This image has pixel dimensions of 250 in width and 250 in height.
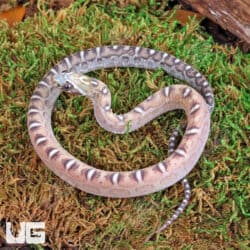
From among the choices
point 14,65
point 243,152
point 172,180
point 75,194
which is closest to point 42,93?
point 14,65

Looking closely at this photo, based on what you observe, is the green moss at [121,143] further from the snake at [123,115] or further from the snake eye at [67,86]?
the snake eye at [67,86]

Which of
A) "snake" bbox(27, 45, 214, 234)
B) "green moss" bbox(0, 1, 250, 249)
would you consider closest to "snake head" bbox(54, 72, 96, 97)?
"snake" bbox(27, 45, 214, 234)

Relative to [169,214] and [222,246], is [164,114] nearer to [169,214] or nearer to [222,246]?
[169,214]

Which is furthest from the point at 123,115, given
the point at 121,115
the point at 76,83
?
the point at 76,83

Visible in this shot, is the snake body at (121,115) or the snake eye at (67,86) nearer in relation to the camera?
the snake body at (121,115)

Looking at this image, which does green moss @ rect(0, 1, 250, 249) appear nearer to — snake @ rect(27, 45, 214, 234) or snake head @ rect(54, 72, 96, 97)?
snake @ rect(27, 45, 214, 234)

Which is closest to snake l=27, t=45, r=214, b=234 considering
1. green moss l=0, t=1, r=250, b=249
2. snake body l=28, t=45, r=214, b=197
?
snake body l=28, t=45, r=214, b=197

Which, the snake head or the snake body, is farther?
the snake head

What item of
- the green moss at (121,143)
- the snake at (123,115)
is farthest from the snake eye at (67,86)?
the green moss at (121,143)
